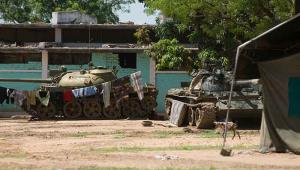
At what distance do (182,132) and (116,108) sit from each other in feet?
28.5

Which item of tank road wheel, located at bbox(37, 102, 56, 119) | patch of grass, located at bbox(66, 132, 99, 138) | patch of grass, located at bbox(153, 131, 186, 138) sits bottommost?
tank road wheel, located at bbox(37, 102, 56, 119)

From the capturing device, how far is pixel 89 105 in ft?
90.3

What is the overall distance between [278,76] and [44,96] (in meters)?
15.5

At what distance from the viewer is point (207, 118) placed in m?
20.0

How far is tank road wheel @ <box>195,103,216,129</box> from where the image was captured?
19.9 metres

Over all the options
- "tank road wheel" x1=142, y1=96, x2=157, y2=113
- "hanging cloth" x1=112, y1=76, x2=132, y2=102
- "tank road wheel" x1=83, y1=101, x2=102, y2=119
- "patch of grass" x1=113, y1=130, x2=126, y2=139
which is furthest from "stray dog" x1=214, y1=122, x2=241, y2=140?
"tank road wheel" x1=83, y1=101, x2=102, y2=119

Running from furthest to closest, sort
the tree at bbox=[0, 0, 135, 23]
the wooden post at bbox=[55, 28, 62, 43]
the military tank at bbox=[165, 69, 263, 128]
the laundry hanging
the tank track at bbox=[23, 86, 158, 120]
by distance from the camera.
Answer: the tree at bbox=[0, 0, 135, 23] < the wooden post at bbox=[55, 28, 62, 43] < the laundry hanging < the tank track at bbox=[23, 86, 158, 120] < the military tank at bbox=[165, 69, 263, 128]

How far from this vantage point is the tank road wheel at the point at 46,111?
1081 inches

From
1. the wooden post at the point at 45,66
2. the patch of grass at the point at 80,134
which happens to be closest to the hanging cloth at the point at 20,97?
the wooden post at the point at 45,66

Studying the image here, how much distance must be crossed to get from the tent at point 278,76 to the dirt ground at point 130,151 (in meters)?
0.44

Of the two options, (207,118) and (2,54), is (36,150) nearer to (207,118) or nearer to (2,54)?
(207,118)

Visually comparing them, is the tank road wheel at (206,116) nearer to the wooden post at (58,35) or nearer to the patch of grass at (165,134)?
the patch of grass at (165,134)

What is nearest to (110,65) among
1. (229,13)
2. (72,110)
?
(72,110)

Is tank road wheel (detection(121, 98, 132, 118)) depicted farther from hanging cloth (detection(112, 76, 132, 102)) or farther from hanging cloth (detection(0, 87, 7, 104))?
hanging cloth (detection(0, 87, 7, 104))
